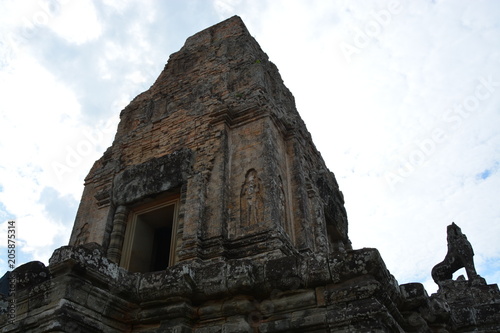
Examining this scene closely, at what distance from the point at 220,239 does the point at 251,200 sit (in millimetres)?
855

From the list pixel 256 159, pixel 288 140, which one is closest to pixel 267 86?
pixel 288 140

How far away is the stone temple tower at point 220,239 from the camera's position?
4582 mm

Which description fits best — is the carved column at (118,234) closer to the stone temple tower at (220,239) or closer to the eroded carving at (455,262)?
the stone temple tower at (220,239)

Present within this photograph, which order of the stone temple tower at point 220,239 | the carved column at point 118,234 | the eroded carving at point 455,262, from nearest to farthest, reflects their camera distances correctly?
the stone temple tower at point 220,239 < the carved column at point 118,234 < the eroded carving at point 455,262

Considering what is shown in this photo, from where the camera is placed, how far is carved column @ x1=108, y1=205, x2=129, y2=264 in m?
7.82

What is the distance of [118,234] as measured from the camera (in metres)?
8.05

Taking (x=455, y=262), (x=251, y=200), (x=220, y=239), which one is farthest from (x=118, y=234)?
(x=455, y=262)

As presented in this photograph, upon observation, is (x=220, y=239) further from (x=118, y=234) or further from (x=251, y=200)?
(x=118, y=234)

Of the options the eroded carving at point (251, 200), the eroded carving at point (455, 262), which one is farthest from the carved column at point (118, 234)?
the eroded carving at point (455, 262)

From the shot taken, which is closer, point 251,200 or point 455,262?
point 251,200

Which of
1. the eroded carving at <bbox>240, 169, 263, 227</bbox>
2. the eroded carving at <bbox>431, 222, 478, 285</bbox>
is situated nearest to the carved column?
the eroded carving at <bbox>240, 169, 263, 227</bbox>

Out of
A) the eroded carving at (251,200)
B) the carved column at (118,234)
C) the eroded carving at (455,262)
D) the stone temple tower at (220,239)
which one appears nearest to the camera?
the stone temple tower at (220,239)

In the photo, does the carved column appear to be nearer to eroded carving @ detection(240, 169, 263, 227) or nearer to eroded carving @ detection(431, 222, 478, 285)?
eroded carving @ detection(240, 169, 263, 227)

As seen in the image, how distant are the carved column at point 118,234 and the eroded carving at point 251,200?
2.51m
